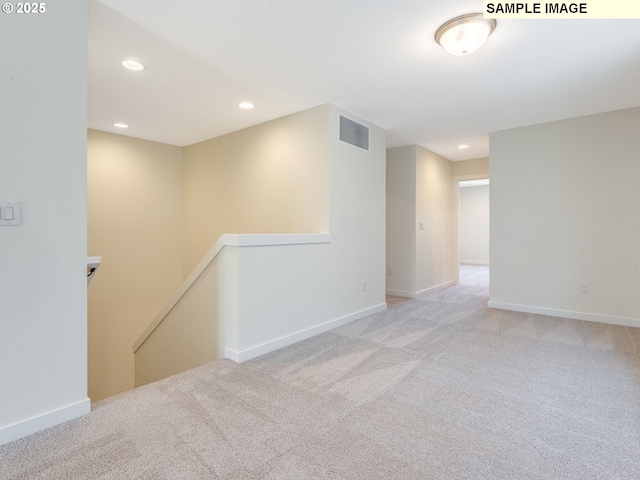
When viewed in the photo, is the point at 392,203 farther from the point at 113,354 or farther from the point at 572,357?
the point at 113,354

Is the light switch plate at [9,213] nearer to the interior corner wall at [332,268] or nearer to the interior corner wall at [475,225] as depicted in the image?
the interior corner wall at [332,268]

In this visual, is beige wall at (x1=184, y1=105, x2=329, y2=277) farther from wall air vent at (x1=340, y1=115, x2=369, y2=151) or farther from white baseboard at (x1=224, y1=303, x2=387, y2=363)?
white baseboard at (x1=224, y1=303, x2=387, y2=363)

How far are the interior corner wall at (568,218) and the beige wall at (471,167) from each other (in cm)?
158

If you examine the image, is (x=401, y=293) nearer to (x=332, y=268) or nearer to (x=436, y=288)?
(x=436, y=288)

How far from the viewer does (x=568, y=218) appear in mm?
4023

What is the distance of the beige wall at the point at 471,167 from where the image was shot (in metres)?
6.02

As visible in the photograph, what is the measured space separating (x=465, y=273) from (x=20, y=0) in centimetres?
861

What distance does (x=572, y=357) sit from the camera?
279cm

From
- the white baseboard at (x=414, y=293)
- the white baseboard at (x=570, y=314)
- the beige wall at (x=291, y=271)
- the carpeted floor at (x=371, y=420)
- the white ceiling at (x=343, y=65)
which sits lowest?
the carpeted floor at (x=371, y=420)

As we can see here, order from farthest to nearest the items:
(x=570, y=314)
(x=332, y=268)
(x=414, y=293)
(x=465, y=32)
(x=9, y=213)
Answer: (x=414, y=293) < (x=570, y=314) < (x=332, y=268) < (x=465, y=32) < (x=9, y=213)

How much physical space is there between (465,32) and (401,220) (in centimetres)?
349

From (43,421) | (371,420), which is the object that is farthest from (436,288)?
(43,421)

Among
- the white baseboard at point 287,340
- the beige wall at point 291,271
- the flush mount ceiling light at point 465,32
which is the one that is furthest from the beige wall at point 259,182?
the flush mount ceiling light at point 465,32

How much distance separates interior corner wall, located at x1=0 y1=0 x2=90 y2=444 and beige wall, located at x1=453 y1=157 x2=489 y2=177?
5.98 metres
